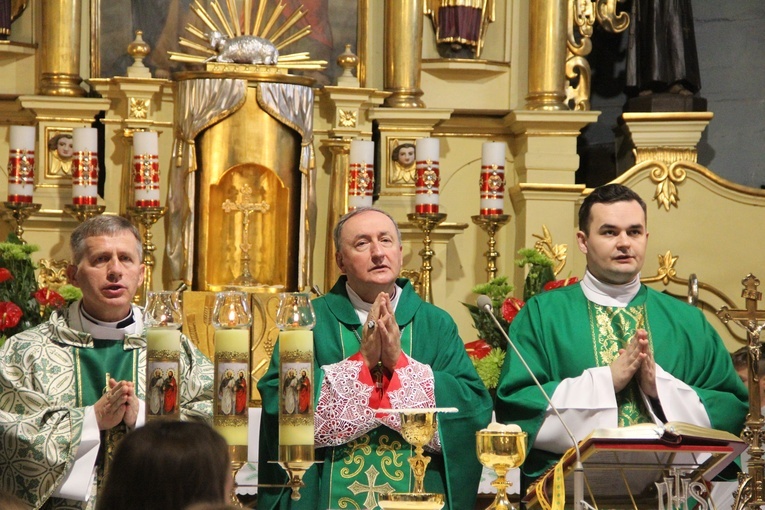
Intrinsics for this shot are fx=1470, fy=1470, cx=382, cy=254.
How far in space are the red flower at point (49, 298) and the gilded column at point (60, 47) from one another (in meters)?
2.25

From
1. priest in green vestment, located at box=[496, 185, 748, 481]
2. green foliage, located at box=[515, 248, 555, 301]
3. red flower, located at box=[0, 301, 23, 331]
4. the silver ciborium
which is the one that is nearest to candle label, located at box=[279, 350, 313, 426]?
the silver ciborium

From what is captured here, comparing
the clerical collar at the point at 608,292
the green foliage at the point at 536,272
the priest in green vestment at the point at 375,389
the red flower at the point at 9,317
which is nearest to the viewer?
the priest in green vestment at the point at 375,389

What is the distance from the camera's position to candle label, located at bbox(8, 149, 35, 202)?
25.2 feet

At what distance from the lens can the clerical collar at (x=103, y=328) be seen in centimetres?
475

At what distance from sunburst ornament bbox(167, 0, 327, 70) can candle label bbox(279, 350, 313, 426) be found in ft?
14.2

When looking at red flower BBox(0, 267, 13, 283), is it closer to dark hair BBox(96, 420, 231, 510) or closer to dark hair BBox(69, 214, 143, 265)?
dark hair BBox(69, 214, 143, 265)

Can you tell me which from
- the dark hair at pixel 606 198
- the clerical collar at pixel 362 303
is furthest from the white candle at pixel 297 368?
the dark hair at pixel 606 198

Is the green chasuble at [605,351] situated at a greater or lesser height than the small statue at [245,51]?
lesser

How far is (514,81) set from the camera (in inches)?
348

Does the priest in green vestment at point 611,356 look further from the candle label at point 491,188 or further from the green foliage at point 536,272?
the candle label at point 491,188

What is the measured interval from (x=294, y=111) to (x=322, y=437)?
141 inches

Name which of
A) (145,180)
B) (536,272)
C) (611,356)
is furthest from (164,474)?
(145,180)

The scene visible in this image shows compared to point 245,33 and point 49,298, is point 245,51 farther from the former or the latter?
point 49,298

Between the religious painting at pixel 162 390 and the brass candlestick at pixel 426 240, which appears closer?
the religious painting at pixel 162 390
